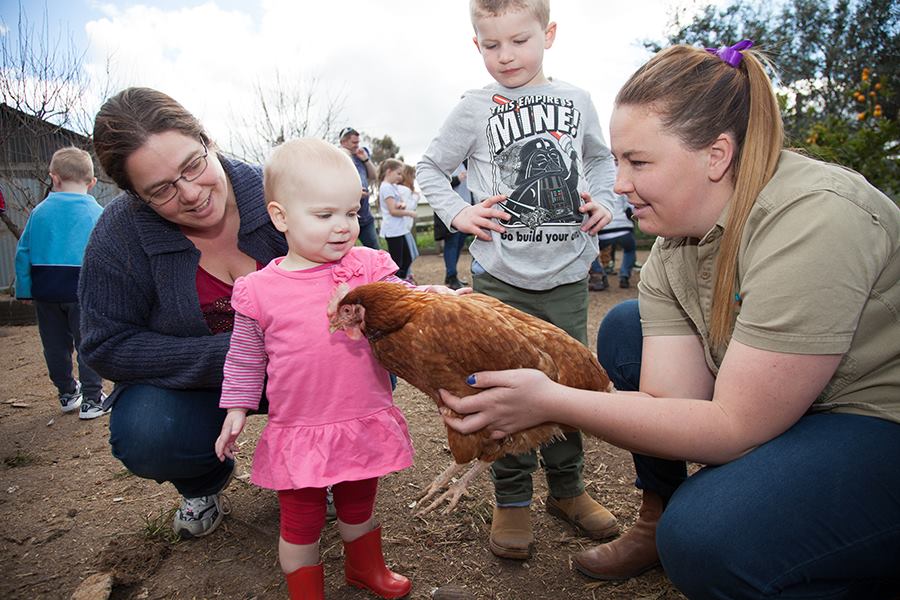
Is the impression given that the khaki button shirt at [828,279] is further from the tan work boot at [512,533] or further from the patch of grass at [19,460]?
the patch of grass at [19,460]

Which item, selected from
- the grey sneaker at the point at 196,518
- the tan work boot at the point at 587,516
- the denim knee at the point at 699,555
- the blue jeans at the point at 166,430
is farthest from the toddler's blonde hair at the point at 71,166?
the denim knee at the point at 699,555

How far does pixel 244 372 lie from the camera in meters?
1.49

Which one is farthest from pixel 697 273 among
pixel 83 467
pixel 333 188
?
pixel 83 467

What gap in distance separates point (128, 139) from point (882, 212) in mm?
1915

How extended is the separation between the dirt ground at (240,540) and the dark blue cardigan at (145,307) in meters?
0.63

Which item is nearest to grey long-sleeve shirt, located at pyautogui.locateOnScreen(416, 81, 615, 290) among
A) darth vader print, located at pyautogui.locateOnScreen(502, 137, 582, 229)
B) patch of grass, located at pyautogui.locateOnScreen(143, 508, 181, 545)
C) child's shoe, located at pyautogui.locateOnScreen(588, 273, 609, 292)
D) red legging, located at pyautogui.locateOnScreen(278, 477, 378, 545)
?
darth vader print, located at pyautogui.locateOnScreen(502, 137, 582, 229)

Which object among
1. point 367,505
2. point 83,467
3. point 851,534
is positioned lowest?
point 83,467

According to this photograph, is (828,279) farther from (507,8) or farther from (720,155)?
(507,8)

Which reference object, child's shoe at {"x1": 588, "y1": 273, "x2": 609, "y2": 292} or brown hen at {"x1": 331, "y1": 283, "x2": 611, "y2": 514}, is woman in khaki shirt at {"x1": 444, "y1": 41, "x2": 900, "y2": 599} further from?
child's shoe at {"x1": 588, "y1": 273, "x2": 609, "y2": 292}

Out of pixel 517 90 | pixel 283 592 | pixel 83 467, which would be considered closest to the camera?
pixel 283 592

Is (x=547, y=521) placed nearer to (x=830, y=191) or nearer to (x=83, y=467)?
(x=830, y=191)

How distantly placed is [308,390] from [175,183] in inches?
29.8

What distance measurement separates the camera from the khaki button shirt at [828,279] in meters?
1.04

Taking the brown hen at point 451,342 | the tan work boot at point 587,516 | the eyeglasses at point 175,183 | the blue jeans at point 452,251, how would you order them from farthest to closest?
the blue jeans at point 452,251, the tan work boot at point 587,516, the eyeglasses at point 175,183, the brown hen at point 451,342
